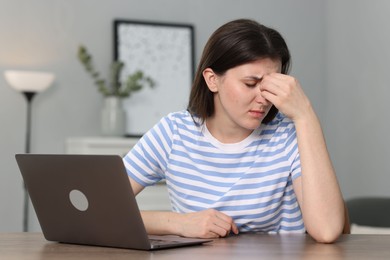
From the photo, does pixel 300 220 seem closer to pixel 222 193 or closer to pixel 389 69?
pixel 222 193

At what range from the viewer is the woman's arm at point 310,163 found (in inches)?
68.7

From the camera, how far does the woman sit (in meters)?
1.78

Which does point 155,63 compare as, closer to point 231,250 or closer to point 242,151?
point 242,151

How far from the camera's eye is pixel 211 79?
6.65ft

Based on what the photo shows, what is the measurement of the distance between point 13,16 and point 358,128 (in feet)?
7.98

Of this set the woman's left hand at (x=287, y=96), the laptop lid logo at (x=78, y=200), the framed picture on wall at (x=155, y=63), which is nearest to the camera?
the laptop lid logo at (x=78, y=200)

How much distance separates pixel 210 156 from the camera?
2.01 m

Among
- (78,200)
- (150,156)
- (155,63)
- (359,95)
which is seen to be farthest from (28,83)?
(78,200)

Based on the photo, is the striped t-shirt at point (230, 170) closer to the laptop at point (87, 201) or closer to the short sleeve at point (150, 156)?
the short sleeve at point (150, 156)

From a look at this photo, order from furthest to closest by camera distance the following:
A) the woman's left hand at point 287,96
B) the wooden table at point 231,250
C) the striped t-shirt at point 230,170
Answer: the striped t-shirt at point 230,170, the woman's left hand at point 287,96, the wooden table at point 231,250

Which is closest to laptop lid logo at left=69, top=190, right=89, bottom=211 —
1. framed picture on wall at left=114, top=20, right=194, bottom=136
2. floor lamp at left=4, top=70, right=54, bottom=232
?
floor lamp at left=4, top=70, right=54, bottom=232

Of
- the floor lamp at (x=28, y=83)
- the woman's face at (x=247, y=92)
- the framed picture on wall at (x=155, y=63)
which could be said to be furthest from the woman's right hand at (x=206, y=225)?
the framed picture on wall at (x=155, y=63)

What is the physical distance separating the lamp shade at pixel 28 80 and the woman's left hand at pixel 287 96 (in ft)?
9.24

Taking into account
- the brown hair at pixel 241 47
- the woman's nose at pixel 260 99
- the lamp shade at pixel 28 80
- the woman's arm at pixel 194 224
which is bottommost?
the woman's arm at pixel 194 224
